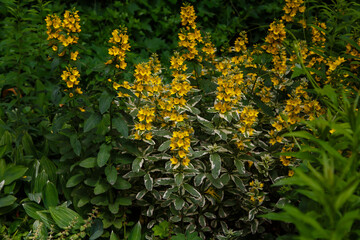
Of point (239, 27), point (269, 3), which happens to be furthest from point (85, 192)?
point (269, 3)

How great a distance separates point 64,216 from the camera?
2559 mm

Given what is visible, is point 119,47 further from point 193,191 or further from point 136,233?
point 136,233

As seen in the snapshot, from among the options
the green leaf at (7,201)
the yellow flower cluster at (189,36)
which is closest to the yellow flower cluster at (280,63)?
the yellow flower cluster at (189,36)

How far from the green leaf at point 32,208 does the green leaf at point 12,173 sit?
197 mm

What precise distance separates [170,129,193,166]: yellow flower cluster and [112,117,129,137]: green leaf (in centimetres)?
28

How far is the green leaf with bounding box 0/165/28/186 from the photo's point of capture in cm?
272

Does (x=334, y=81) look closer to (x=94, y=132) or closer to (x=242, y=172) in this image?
(x=242, y=172)

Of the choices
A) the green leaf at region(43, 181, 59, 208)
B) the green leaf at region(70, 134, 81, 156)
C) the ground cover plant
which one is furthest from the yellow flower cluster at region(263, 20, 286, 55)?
the green leaf at region(43, 181, 59, 208)

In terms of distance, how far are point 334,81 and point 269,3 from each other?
110 inches

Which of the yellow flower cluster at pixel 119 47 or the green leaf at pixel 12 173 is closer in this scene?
the yellow flower cluster at pixel 119 47

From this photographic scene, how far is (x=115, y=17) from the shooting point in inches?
183

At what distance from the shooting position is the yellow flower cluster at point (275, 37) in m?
2.56

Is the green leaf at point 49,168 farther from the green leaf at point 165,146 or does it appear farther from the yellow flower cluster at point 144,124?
the green leaf at point 165,146

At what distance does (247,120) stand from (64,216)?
1.34 m
